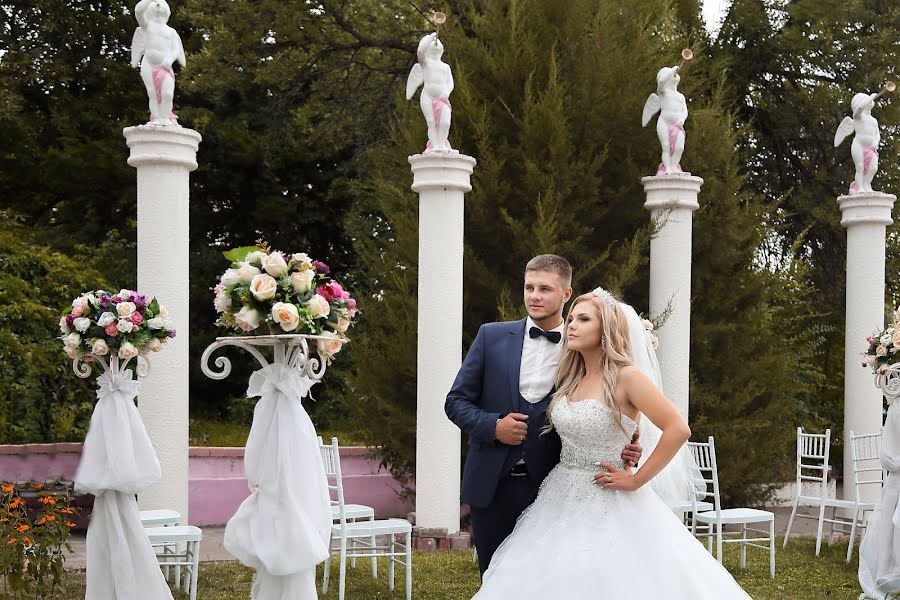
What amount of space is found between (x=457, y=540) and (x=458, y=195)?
2.97 m

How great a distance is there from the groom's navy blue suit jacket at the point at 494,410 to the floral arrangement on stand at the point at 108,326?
2.20 m

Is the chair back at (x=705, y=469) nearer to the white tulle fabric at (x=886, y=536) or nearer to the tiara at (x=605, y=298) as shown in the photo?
the white tulle fabric at (x=886, y=536)

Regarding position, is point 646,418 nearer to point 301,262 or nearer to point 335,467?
point 301,262

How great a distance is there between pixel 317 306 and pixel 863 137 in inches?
340

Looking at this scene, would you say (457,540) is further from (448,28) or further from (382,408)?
(448,28)

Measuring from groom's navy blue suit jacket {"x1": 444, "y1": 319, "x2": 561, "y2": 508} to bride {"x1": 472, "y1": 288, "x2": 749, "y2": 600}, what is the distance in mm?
92

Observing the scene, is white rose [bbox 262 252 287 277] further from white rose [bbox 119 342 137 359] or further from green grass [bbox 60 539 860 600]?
green grass [bbox 60 539 860 600]

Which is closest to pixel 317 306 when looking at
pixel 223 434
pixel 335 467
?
pixel 335 467

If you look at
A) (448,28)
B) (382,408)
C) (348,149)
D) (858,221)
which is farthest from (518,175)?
(348,149)

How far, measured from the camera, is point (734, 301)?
12.3 m

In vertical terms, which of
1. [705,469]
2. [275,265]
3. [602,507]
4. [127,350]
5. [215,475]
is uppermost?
[275,265]

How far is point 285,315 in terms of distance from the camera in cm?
483

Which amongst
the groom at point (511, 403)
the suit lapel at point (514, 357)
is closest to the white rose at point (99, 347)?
the groom at point (511, 403)

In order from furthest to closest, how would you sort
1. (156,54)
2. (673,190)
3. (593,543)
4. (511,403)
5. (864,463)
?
1. (864,463)
2. (673,190)
3. (156,54)
4. (511,403)
5. (593,543)
